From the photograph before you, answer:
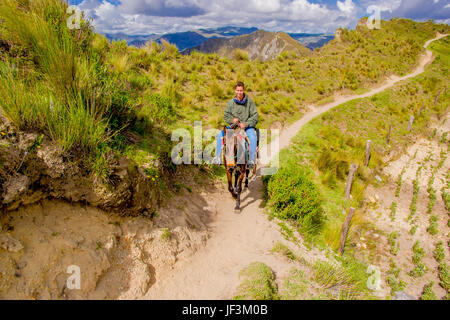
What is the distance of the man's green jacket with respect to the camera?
7.12 meters

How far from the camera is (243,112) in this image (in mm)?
7180

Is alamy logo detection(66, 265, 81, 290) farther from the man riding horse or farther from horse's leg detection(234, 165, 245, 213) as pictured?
the man riding horse

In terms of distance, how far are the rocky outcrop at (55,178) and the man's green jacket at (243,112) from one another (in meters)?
3.68

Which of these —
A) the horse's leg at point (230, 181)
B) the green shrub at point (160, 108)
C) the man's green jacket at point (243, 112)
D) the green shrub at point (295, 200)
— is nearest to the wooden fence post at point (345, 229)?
the green shrub at point (295, 200)

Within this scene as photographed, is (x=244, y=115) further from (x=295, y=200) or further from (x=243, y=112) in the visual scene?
(x=295, y=200)

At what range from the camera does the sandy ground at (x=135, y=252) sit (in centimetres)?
305

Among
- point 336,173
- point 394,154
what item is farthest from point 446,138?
point 336,173

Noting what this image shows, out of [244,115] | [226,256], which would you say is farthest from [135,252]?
[244,115]

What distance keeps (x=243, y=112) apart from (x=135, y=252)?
495 cm

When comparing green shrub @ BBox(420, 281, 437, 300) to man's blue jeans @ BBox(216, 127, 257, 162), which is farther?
man's blue jeans @ BBox(216, 127, 257, 162)

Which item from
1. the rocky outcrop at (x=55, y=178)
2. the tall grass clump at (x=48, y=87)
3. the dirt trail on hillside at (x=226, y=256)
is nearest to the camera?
the rocky outcrop at (x=55, y=178)

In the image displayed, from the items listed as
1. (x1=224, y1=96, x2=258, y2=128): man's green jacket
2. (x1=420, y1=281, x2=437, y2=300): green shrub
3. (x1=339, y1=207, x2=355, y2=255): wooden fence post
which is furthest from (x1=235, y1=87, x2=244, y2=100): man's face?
(x1=420, y1=281, x2=437, y2=300): green shrub

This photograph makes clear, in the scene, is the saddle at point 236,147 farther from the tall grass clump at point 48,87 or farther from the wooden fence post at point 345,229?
the wooden fence post at point 345,229

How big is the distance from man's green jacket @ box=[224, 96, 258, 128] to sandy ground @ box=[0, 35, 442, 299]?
2.93 m
